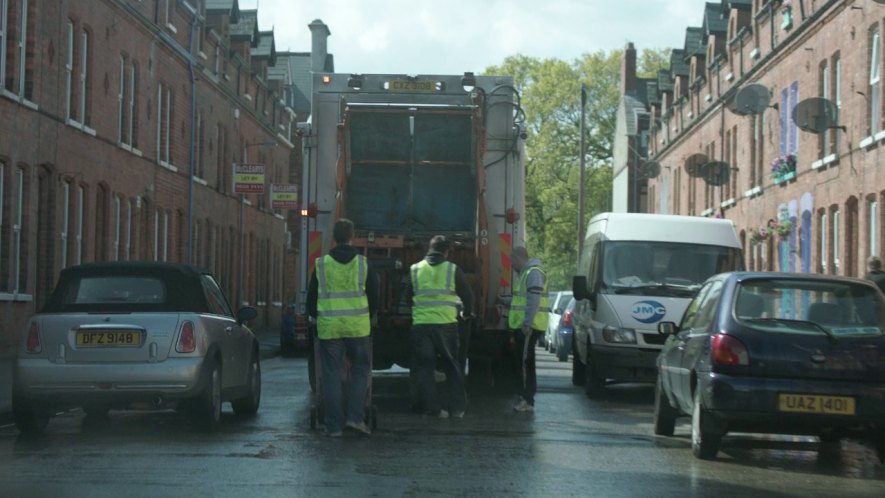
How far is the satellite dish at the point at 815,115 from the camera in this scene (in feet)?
93.8

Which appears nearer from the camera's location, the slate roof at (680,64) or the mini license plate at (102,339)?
the mini license plate at (102,339)

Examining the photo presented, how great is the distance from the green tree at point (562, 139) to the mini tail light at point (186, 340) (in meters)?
60.2

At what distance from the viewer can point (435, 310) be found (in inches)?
564

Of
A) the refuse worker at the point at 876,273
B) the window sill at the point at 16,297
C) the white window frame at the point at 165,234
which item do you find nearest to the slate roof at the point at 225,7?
the white window frame at the point at 165,234

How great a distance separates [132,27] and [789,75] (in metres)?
15.5

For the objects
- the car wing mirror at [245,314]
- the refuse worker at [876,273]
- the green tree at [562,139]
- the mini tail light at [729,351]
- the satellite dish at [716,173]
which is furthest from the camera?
the green tree at [562,139]

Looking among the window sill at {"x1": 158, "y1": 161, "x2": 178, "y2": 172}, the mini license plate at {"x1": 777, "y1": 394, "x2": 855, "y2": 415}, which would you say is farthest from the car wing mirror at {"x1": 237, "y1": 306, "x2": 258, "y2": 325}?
the window sill at {"x1": 158, "y1": 161, "x2": 178, "y2": 172}

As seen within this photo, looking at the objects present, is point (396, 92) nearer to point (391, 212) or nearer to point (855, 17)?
point (391, 212)

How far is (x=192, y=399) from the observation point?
41.7 feet

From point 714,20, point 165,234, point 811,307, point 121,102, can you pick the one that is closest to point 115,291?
point 811,307

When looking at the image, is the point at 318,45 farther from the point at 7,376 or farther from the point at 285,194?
the point at 7,376

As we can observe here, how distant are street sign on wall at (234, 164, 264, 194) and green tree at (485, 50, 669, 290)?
3707 centimetres

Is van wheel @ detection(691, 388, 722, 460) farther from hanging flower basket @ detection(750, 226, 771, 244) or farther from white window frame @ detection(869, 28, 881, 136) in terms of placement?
hanging flower basket @ detection(750, 226, 771, 244)

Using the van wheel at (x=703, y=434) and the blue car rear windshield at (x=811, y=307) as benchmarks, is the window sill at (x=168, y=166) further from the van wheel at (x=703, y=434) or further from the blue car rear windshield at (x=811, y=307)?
the blue car rear windshield at (x=811, y=307)
